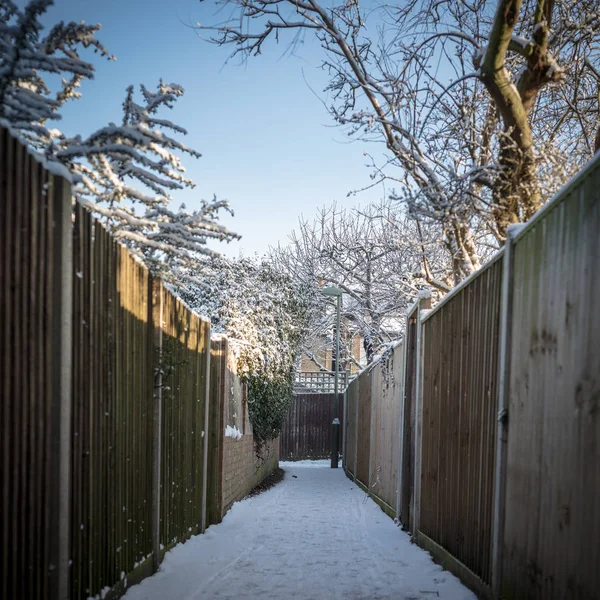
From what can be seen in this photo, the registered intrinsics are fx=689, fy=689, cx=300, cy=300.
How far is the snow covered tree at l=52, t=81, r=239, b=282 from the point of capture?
124 inches

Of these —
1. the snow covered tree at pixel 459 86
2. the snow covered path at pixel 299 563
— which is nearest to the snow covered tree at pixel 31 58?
the snow covered path at pixel 299 563

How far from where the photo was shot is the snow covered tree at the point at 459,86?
575cm

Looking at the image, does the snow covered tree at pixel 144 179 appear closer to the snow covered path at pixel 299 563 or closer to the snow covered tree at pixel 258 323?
the snow covered path at pixel 299 563

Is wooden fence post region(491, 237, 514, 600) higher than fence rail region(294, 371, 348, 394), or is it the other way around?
fence rail region(294, 371, 348, 394)

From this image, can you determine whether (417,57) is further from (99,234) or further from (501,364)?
(99,234)

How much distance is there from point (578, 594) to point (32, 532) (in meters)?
1.99

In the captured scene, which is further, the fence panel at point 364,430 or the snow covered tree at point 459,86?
the fence panel at point 364,430

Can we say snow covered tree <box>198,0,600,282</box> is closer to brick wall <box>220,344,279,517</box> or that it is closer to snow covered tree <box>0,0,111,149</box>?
snow covered tree <box>0,0,111,149</box>

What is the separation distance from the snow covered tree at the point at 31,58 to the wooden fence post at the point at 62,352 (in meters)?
0.32

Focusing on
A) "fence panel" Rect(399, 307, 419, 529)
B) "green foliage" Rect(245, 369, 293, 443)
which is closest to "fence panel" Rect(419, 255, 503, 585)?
"fence panel" Rect(399, 307, 419, 529)

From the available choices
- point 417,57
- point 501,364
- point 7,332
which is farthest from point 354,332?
point 7,332

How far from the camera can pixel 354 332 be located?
24.3 m

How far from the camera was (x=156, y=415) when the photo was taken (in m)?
4.65

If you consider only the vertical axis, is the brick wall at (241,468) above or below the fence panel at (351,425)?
below
